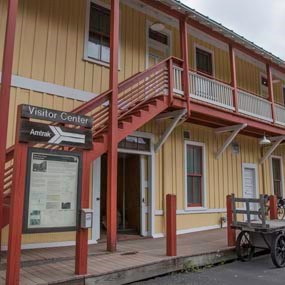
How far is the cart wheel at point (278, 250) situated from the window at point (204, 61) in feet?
21.2

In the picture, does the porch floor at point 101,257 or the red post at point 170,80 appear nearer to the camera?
the porch floor at point 101,257

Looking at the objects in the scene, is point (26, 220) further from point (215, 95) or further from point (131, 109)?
point (215, 95)

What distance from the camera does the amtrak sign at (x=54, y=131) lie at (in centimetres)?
512

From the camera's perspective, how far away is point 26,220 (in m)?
5.09

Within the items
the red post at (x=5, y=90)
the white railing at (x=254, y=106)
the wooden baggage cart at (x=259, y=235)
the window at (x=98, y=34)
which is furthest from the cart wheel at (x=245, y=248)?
the window at (x=98, y=34)

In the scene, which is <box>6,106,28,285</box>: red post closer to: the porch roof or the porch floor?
the porch floor

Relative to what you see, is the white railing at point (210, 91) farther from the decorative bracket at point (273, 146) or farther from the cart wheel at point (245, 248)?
the cart wheel at point (245, 248)

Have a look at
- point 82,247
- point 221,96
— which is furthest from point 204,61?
point 82,247

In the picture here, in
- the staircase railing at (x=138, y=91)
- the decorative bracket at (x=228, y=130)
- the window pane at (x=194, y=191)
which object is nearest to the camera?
the staircase railing at (x=138, y=91)

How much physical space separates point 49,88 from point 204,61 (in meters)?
6.18

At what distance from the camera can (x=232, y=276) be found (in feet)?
22.5

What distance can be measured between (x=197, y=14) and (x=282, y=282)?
6.79 meters

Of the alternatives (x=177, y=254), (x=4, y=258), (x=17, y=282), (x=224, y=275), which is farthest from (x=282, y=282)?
(x=4, y=258)

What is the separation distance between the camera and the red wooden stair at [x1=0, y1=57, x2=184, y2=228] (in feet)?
24.6
